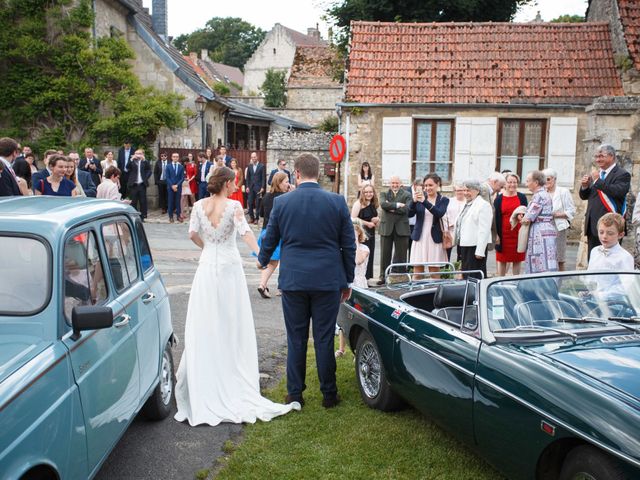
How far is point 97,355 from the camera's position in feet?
11.9

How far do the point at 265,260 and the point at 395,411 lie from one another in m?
1.77

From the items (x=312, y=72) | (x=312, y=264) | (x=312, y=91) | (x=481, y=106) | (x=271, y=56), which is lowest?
(x=312, y=264)

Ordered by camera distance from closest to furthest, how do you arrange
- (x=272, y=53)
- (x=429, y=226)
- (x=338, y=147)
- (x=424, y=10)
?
(x=429, y=226), (x=338, y=147), (x=424, y=10), (x=272, y=53)

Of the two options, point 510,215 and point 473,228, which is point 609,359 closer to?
point 473,228

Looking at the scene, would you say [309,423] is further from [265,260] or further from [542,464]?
[542,464]

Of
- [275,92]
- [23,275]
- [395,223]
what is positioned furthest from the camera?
[275,92]

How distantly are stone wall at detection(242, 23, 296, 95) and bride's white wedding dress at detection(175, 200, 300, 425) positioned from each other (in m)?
74.0

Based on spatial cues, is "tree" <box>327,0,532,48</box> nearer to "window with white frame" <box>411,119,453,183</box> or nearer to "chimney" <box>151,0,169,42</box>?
"window with white frame" <box>411,119,453,183</box>

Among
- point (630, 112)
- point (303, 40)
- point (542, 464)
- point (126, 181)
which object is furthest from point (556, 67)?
point (303, 40)

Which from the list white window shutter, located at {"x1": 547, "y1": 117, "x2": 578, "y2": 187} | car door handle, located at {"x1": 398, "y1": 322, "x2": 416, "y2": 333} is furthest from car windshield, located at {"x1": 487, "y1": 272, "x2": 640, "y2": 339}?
white window shutter, located at {"x1": 547, "y1": 117, "x2": 578, "y2": 187}

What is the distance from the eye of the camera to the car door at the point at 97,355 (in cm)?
342

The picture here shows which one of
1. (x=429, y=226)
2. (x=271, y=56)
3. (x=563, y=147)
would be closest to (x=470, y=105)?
(x=563, y=147)

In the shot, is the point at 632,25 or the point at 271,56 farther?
the point at 271,56

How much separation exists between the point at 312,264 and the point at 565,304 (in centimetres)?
205
